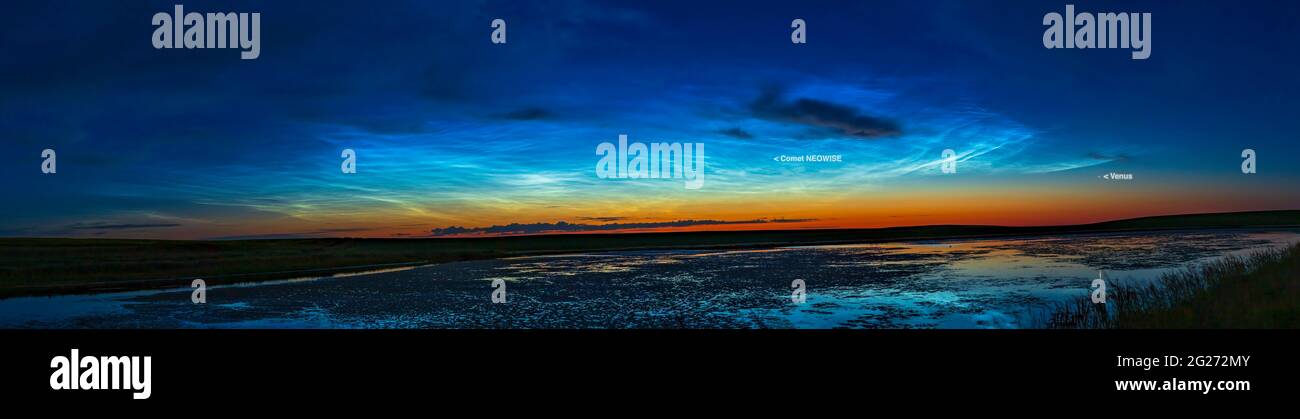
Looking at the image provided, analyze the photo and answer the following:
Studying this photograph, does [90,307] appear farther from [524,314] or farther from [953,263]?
[953,263]

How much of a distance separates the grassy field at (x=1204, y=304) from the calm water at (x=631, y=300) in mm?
1595

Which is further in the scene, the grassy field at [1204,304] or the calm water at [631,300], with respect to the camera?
the calm water at [631,300]

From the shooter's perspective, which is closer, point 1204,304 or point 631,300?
point 1204,304

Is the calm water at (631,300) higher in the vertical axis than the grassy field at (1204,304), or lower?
lower

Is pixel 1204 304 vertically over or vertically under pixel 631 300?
over

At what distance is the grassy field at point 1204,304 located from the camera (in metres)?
13.6

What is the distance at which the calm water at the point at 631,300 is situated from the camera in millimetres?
19266

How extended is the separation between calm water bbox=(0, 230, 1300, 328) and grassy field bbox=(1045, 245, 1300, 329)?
1595 mm

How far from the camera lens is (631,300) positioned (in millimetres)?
24047

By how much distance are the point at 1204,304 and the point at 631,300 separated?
53.2 ft
